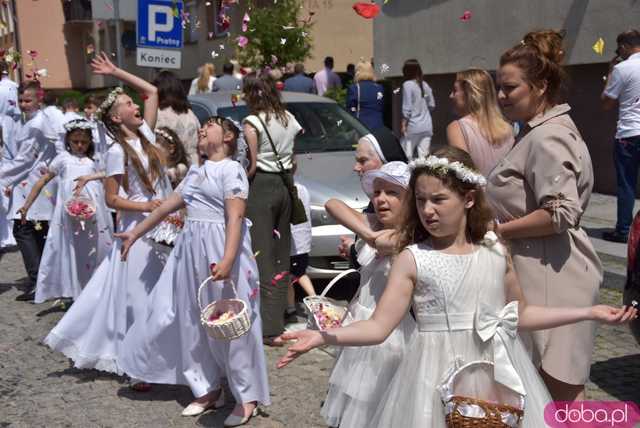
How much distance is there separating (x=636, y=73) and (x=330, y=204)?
5718mm

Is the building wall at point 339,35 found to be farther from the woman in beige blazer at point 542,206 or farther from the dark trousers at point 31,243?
the woman in beige blazer at point 542,206

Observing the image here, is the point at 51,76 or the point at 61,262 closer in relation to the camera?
the point at 61,262

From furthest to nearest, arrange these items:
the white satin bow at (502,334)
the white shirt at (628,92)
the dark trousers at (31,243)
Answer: the white shirt at (628,92)
the dark trousers at (31,243)
the white satin bow at (502,334)

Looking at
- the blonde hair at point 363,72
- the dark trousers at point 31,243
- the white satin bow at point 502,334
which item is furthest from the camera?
the blonde hair at point 363,72

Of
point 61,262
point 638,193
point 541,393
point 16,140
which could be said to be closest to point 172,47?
point 16,140

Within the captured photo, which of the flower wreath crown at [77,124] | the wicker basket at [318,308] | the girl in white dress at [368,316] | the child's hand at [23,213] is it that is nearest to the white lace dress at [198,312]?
the girl in white dress at [368,316]

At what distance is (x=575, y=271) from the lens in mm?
3379

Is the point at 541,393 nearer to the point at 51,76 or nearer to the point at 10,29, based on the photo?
the point at 10,29

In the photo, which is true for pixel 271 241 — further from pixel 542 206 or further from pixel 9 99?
pixel 9 99

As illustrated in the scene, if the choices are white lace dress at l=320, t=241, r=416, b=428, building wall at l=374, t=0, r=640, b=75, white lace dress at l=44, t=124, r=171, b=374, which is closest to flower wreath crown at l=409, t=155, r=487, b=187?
white lace dress at l=320, t=241, r=416, b=428

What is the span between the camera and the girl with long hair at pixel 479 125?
430 centimetres

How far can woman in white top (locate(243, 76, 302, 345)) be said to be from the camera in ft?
21.1

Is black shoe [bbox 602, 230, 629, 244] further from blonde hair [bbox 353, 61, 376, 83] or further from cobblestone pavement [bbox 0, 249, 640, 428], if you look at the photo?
blonde hair [bbox 353, 61, 376, 83]

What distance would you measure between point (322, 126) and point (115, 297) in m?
4.07
